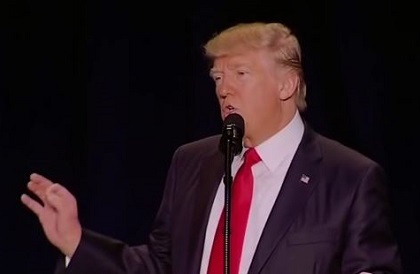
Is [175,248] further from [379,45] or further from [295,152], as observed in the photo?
[379,45]

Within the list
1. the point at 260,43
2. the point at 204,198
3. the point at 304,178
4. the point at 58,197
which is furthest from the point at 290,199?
the point at 58,197

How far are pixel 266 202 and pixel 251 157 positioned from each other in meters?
0.10

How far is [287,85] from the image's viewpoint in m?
1.81

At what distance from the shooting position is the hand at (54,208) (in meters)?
1.61

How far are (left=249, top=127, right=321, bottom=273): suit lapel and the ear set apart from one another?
11cm

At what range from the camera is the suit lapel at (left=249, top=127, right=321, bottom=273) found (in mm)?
1656

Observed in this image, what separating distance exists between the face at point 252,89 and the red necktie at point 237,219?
0.05 metres

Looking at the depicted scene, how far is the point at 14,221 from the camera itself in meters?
2.56

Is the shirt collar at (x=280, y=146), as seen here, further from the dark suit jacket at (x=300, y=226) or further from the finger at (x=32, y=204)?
the finger at (x=32, y=204)

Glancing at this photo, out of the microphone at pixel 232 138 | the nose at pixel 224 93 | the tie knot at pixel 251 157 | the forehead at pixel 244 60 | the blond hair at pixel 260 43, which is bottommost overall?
the tie knot at pixel 251 157

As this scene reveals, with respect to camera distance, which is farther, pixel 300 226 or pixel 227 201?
pixel 300 226

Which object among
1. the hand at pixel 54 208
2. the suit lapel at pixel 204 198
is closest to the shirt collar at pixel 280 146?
the suit lapel at pixel 204 198

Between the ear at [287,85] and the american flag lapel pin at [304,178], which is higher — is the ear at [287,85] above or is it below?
above

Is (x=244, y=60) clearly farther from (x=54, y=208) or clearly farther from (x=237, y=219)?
(x=54, y=208)
